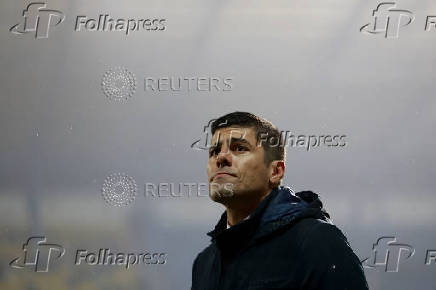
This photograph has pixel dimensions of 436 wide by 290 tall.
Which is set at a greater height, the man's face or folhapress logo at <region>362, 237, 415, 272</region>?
the man's face

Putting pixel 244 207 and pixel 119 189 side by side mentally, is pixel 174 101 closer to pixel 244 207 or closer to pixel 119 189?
pixel 119 189

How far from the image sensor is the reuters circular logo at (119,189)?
2.47 meters

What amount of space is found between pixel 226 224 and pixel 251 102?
1.29m

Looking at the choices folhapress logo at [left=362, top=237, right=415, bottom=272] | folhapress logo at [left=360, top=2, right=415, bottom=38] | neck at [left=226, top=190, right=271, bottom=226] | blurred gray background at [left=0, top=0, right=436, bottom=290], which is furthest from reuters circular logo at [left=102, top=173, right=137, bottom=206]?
neck at [left=226, top=190, right=271, bottom=226]

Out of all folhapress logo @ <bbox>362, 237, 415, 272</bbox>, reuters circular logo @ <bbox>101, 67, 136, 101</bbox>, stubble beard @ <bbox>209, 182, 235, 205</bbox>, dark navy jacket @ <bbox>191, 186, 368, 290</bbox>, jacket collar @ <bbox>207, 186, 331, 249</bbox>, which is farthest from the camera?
reuters circular logo @ <bbox>101, 67, 136, 101</bbox>

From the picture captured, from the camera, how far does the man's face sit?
1.26 meters

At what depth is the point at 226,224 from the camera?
1310mm

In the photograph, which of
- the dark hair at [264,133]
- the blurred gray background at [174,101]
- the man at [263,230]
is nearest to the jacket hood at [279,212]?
the man at [263,230]

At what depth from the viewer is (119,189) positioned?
248 cm

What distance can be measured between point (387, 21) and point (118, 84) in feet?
A: 3.72

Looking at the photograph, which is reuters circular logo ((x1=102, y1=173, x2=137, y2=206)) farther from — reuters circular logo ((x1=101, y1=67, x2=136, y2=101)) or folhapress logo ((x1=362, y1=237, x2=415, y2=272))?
folhapress logo ((x1=362, y1=237, x2=415, y2=272))

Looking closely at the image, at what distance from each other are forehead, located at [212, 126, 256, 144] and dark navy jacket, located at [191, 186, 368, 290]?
0.51 feet

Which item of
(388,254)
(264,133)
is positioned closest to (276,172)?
(264,133)

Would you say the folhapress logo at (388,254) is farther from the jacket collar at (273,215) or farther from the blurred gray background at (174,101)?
the jacket collar at (273,215)
